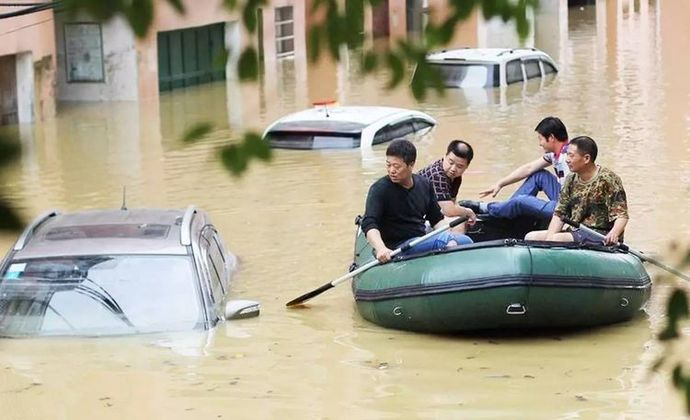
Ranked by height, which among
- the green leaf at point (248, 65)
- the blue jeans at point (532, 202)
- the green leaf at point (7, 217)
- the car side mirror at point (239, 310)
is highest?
the green leaf at point (248, 65)

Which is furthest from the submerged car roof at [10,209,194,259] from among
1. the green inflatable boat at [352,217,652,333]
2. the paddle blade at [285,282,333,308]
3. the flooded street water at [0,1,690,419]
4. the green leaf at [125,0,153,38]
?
the green leaf at [125,0,153,38]

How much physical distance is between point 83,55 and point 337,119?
35.3ft

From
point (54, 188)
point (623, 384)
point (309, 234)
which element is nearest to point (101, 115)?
point (54, 188)

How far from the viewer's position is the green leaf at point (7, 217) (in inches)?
103

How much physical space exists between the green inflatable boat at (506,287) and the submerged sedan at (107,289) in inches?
43.6

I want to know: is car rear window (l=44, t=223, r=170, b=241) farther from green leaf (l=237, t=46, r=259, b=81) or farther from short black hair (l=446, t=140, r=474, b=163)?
green leaf (l=237, t=46, r=259, b=81)

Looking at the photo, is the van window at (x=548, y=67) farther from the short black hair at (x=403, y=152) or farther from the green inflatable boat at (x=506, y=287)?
Result: the short black hair at (x=403, y=152)

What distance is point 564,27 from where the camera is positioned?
48750 mm

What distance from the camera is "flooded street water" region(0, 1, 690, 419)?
9812mm

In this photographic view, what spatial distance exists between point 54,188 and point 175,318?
10940 millimetres

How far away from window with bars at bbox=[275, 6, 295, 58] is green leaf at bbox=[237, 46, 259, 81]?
36577 mm

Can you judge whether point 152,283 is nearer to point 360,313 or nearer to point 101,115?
point 360,313

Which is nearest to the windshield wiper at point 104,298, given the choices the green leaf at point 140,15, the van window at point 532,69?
the green leaf at point 140,15

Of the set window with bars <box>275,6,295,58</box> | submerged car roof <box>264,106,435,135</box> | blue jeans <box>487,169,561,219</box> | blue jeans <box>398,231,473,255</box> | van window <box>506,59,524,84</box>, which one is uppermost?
window with bars <box>275,6,295,58</box>
